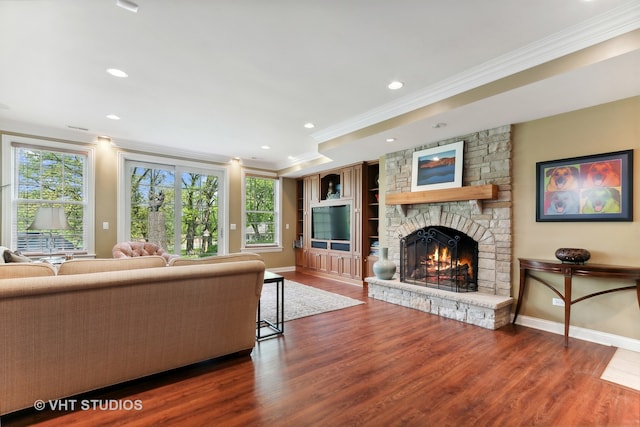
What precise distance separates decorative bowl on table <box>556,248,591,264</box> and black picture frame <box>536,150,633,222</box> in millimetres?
362

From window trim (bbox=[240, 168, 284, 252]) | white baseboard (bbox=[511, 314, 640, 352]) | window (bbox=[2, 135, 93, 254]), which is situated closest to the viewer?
white baseboard (bbox=[511, 314, 640, 352])

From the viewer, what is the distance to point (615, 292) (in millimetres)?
2951

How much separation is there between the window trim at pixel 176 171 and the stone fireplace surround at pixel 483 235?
3982mm

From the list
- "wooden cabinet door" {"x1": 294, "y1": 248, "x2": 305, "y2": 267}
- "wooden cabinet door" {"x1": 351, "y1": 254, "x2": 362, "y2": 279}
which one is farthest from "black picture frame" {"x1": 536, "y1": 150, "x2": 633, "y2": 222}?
"wooden cabinet door" {"x1": 294, "y1": 248, "x2": 305, "y2": 267}

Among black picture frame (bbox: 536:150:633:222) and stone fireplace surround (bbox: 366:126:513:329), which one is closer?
black picture frame (bbox: 536:150:633:222)

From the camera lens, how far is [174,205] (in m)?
6.12

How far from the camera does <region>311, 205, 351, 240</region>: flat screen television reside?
20.7 feet

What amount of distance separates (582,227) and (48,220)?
648 centimetres

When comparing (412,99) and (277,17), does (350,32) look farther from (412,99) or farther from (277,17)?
(412,99)

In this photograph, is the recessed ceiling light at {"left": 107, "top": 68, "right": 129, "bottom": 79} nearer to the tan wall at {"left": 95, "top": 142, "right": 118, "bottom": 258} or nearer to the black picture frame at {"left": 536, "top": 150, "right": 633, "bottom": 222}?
the tan wall at {"left": 95, "top": 142, "right": 118, "bottom": 258}

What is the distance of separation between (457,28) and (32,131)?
6.13 metres

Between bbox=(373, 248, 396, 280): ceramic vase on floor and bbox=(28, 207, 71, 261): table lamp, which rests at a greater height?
bbox=(28, 207, 71, 261): table lamp

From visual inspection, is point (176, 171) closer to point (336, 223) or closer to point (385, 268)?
point (336, 223)

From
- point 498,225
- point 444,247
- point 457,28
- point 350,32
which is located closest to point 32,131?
point 350,32
